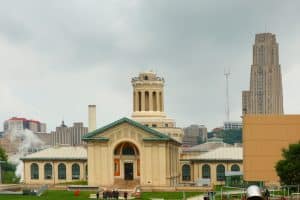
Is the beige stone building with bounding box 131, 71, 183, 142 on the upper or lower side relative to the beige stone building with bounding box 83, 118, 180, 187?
upper

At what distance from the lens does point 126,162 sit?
307 feet

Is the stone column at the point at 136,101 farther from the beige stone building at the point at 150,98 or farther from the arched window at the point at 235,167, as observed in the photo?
the arched window at the point at 235,167

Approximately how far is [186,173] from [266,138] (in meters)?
40.2

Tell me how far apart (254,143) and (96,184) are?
80.3ft

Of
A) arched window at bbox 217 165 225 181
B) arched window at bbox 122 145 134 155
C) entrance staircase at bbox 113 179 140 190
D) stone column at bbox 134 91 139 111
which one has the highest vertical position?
stone column at bbox 134 91 139 111

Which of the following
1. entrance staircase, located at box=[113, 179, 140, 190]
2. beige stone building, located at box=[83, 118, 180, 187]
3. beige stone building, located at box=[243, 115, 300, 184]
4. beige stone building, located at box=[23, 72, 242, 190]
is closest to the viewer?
beige stone building, located at box=[243, 115, 300, 184]

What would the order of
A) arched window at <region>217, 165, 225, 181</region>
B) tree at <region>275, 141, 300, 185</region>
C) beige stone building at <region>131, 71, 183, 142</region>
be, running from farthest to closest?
beige stone building at <region>131, 71, 183, 142</region>, arched window at <region>217, 165, 225, 181</region>, tree at <region>275, 141, 300, 185</region>

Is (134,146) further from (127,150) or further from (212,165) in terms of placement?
(212,165)

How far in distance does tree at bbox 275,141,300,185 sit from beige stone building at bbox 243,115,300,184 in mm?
8305

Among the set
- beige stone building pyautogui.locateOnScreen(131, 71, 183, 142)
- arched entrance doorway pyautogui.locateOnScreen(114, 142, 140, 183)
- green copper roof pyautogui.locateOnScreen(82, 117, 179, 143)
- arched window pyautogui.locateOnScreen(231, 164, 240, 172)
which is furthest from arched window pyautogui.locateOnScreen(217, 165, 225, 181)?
green copper roof pyautogui.locateOnScreen(82, 117, 179, 143)

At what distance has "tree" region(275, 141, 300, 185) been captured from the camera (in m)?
62.1

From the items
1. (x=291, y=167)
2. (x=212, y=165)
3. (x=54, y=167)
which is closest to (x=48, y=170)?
(x=54, y=167)

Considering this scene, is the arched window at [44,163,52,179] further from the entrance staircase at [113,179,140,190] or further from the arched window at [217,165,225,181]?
the arched window at [217,165,225,181]

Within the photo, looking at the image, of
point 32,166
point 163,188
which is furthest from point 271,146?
point 32,166
